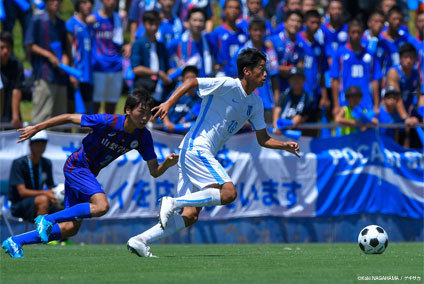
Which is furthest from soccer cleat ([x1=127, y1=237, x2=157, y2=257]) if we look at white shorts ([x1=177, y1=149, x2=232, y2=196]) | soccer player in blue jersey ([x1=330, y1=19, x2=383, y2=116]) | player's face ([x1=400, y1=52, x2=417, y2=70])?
player's face ([x1=400, y1=52, x2=417, y2=70])

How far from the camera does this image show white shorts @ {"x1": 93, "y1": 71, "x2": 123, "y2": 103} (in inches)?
583

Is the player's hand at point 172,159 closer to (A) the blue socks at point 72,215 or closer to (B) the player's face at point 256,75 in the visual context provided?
(A) the blue socks at point 72,215

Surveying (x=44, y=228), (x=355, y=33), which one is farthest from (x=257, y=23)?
(x=44, y=228)

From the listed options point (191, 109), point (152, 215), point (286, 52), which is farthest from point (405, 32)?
point (152, 215)

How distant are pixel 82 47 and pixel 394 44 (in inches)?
226

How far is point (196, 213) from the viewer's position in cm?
952

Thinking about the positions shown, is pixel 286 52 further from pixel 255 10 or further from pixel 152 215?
pixel 152 215

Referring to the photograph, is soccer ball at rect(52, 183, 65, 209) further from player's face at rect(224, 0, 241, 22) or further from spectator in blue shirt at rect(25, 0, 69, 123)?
player's face at rect(224, 0, 241, 22)

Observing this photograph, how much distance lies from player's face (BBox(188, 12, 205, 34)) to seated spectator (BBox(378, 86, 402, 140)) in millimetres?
3412

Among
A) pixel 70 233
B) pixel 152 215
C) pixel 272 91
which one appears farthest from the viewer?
pixel 272 91

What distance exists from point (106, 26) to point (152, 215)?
3.76 meters

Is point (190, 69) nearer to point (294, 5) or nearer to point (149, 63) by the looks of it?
point (149, 63)

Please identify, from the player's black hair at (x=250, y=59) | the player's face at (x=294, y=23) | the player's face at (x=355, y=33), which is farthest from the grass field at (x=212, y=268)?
the player's face at (x=294, y=23)

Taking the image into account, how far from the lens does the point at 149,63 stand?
14.3 meters
